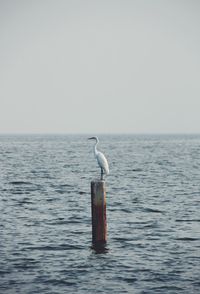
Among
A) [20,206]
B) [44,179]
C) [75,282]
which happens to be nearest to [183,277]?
[75,282]

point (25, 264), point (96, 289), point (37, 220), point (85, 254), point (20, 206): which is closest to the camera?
point (96, 289)

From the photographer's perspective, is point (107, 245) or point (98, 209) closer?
point (98, 209)

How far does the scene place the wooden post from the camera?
16641 mm

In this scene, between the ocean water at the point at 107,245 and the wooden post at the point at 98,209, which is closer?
the ocean water at the point at 107,245

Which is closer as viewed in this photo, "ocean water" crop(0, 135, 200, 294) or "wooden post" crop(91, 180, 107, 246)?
"ocean water" crop(0, 135, 200, 294)

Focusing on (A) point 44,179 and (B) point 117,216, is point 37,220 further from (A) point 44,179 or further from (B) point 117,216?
(A) point 44,179

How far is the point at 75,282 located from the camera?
14.6 m

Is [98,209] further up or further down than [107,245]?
further up

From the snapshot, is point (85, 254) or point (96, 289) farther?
point (85, 254)

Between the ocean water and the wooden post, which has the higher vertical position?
the wooden post

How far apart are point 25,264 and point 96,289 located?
120 inches

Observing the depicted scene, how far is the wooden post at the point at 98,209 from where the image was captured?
16.6 m

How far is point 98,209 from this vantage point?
16.9m

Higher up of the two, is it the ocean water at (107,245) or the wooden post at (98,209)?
the wooden post at (98,209)
